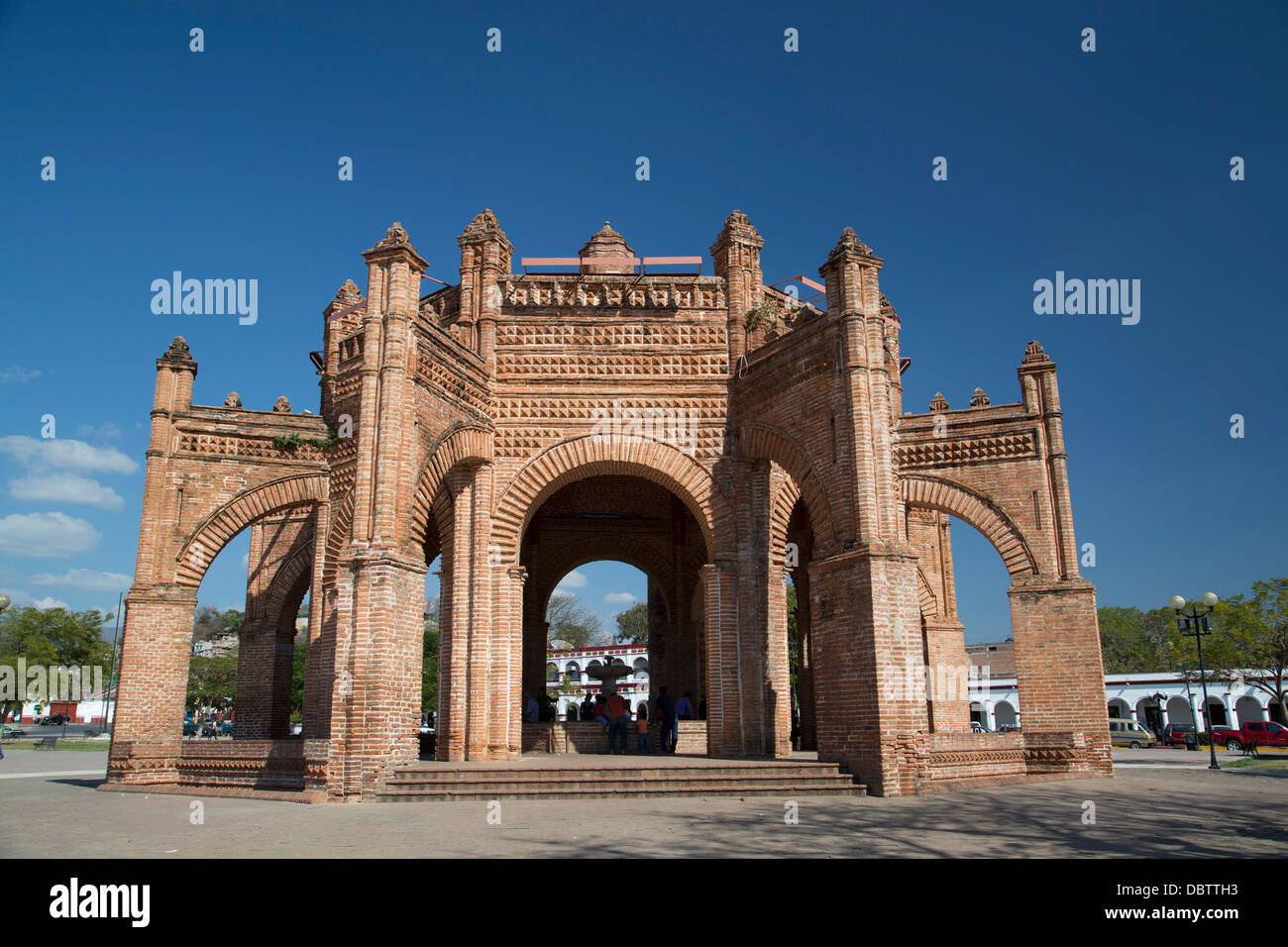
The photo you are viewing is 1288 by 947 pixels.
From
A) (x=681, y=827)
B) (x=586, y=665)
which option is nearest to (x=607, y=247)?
(x=681, y=827)

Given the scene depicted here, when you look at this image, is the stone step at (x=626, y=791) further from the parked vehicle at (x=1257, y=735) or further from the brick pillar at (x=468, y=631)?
the parked vehicle at (x=1257, y=735)

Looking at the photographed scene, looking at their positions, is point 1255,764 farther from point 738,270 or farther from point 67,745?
point 67,745

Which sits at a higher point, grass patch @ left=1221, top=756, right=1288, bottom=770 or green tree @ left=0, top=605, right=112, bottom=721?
green tree @ left=0, top=605, right=112, bottom=721

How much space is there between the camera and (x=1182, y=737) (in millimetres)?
31234

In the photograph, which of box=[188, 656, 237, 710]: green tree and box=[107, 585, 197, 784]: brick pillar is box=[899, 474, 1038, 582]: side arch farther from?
box=[188, 656, 237, 710]: green tree

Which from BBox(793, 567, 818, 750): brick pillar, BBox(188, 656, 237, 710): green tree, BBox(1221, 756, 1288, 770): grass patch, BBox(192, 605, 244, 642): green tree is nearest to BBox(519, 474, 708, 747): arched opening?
BBox(793, 567, 818, 750): brick pillar

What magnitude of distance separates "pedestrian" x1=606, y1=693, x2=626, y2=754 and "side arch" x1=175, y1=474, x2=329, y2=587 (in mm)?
6438

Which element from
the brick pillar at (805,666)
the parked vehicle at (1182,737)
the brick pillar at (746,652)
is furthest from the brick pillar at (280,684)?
the parked vehicle at (1182,737)

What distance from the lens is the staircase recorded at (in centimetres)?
1087

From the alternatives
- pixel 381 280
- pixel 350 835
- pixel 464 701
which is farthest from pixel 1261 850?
pixel 381 280

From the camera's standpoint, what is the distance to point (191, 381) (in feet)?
50.9

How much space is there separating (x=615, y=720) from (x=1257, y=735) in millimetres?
22118
